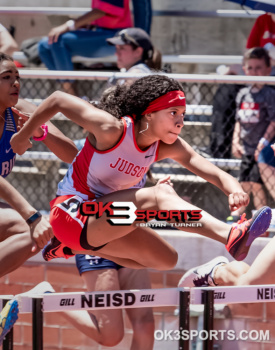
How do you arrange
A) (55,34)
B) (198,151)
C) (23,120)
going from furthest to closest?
(55,34), (198,151), (23,120)

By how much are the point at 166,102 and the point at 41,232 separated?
34.9 inches

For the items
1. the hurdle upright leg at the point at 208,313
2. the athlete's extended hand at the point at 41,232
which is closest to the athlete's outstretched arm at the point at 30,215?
the athlete's extended hand at the point at 41,232

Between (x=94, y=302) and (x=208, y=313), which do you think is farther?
(x=208, y=313)

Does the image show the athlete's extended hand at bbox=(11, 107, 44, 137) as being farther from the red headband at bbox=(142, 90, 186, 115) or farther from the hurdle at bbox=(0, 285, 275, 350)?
the hurdle at bbox=(0, 285, 275, 350)

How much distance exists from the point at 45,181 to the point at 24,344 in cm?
127

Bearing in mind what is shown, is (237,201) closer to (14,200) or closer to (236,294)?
(236,294)

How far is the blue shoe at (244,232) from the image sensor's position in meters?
3.16

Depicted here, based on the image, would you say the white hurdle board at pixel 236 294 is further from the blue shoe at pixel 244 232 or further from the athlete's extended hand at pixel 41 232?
the athlete's extended hand at pixel 41 232

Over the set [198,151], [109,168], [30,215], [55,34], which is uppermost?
[55,34]

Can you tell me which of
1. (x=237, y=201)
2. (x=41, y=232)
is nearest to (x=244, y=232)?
(x=237, y=201)

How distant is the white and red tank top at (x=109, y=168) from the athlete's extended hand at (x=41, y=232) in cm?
21

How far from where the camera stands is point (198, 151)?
5168mm

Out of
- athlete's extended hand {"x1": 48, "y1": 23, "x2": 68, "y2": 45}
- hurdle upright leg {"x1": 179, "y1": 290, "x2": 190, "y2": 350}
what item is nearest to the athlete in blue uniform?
hurdle upright leg {"x1": 179, "y1": 290, "x2": 190, "y2": 350}

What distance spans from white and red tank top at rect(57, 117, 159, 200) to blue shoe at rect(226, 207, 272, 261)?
56cm
